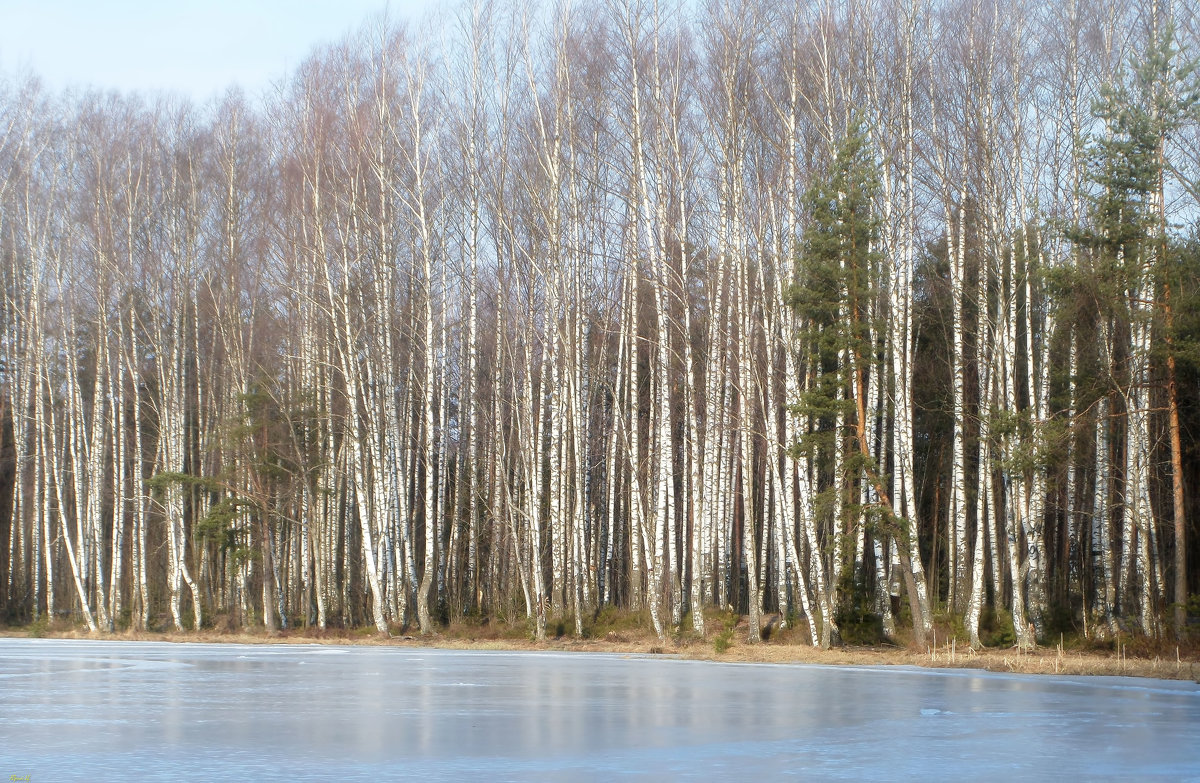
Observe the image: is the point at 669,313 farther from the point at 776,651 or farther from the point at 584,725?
the point at 584,725

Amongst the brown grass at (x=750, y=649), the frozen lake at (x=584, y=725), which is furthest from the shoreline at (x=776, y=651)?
the frozen lake at (x=584, y=725)

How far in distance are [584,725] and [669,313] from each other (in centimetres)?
1668

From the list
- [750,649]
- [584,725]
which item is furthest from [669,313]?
[584,725]

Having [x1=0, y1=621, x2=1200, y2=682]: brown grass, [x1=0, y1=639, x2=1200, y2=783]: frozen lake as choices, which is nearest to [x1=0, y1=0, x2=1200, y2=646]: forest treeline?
[x1=0, y1=621, x2=1200, y2=682]: brown grass

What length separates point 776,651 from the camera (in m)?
18.6

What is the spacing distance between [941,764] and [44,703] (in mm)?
7766

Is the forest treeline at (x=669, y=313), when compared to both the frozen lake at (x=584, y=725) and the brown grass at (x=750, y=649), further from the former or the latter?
the frozen lake at (x=584, y=725)

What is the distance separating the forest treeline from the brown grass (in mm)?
834

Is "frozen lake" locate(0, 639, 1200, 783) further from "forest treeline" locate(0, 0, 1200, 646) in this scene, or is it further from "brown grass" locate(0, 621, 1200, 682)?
"forest treeline" locate(0, 0, 1200, 646)

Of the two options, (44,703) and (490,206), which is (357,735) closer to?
(44,703)

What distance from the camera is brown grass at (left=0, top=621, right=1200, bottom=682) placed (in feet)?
49.8

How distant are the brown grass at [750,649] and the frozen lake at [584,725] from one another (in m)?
1.59

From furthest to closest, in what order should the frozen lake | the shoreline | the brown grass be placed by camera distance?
the brown grass < the shoreline < the frozen lake

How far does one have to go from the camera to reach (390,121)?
25625 millimetres
